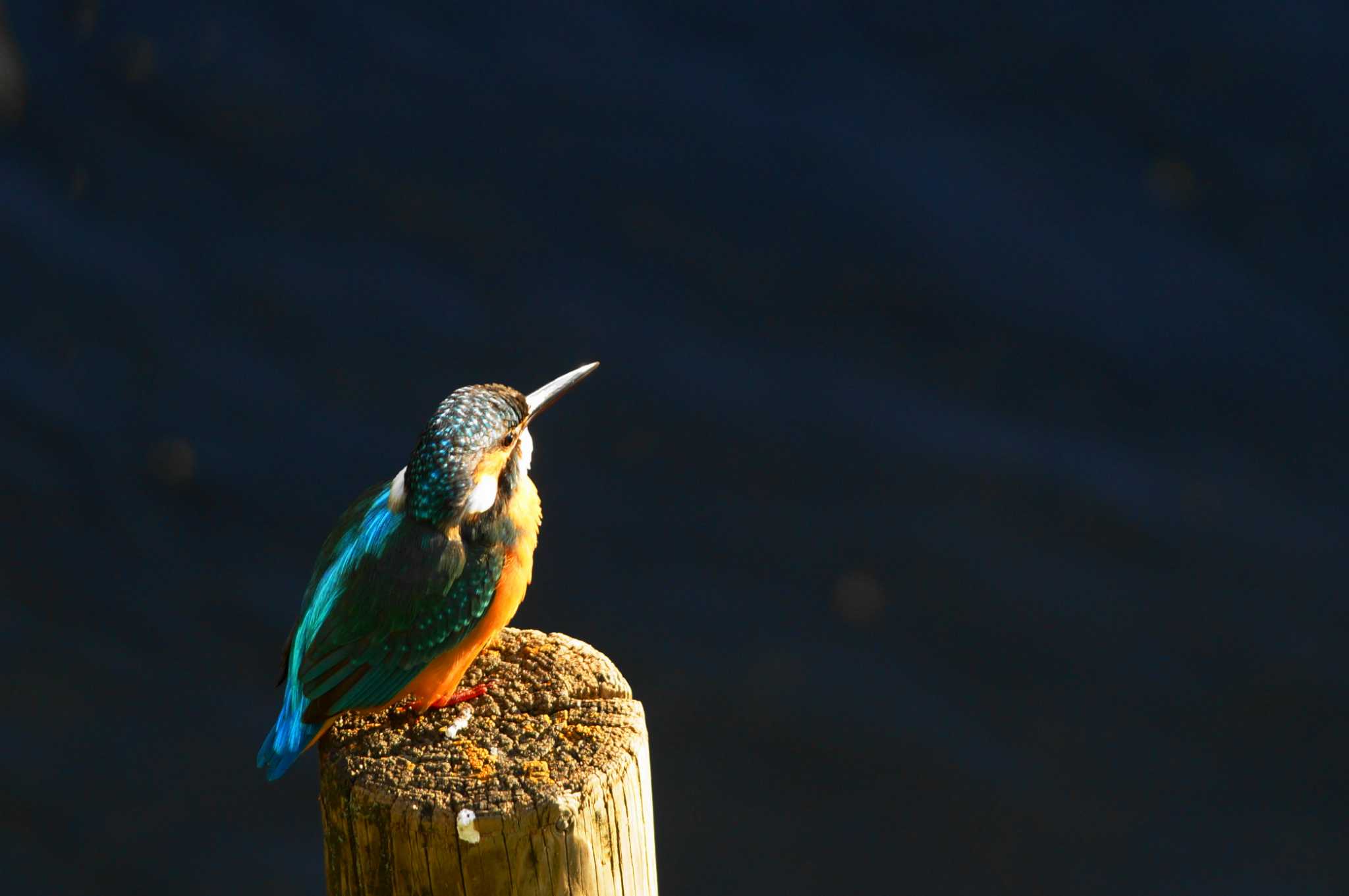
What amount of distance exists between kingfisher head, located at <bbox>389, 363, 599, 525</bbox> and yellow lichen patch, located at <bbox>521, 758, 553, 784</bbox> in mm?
645

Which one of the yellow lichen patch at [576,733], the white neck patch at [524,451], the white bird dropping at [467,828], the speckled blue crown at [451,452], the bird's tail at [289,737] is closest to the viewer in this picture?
the white bird dropping at [467,828]

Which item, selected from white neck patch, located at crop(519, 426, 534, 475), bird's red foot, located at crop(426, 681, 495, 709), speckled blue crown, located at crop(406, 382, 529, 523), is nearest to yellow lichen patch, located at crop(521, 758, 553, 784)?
bird's red foot, located at crop(426, 681, 495, 709)

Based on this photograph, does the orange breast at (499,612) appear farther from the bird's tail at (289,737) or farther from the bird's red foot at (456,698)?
the bird's tail at (289,737)

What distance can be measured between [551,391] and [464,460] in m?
0.41

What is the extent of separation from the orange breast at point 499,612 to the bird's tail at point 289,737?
0.58ft

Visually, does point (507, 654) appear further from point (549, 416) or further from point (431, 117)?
point (431, 117)

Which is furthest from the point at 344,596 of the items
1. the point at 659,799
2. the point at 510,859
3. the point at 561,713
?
the point at 659,799

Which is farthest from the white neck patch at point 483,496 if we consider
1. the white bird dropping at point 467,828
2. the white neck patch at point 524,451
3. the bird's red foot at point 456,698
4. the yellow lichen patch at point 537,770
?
the white bird dropping at point 467,828

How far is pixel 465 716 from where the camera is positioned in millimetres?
2787

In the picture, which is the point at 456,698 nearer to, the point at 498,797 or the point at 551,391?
the point at 498,797

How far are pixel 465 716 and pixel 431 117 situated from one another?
3.61 metres

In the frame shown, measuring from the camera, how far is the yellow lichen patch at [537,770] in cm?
248

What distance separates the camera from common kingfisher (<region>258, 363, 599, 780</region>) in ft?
9.39

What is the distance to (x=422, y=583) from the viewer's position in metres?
3.00
